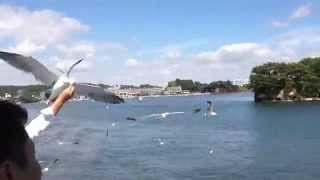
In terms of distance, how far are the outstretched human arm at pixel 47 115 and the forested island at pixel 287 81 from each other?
144m

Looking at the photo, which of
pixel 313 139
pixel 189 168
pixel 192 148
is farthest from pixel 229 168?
pixel 313 139

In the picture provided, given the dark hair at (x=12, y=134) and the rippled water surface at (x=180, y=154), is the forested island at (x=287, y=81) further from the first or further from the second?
the dark hair at (x=12, y=134)

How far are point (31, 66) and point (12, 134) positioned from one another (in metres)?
1.25

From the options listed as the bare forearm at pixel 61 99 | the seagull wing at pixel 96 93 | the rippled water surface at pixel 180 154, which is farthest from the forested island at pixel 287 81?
the bare forearm at pixel 61 99

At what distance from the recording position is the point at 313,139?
56250 millimetres

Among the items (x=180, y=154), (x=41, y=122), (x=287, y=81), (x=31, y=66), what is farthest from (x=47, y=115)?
(x=287, y=81)

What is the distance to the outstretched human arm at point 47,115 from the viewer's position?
2.10 m

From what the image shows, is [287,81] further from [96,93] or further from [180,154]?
[96,93]

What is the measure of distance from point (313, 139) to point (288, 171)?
21.2 meters

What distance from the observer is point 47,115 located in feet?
7.11

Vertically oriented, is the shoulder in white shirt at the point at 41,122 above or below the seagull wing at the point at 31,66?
below

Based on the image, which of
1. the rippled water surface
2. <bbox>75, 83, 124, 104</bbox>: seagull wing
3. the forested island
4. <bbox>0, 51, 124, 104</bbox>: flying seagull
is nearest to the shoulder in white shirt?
<bbox>0, 51, 124, 104</bbox>: flying seagull

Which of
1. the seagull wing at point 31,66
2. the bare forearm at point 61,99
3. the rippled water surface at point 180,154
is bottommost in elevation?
the rippled water surface at point 180,154

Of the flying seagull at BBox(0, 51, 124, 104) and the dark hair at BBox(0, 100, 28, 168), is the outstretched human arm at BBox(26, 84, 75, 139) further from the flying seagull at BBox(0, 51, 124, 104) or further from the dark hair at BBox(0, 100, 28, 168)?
the dark hair at BBox(0, 100, 28, 168)
